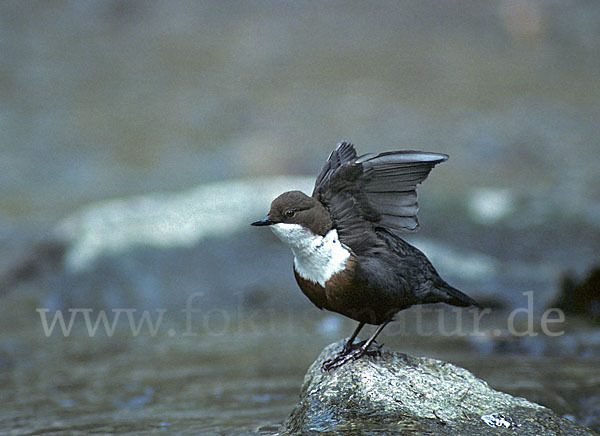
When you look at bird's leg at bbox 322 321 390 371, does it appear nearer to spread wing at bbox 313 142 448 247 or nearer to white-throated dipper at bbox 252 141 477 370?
white-throated dipper at bbox 252 141 477 370

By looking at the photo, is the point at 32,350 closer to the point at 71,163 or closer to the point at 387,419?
the point at 387,419

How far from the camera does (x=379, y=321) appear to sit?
4098 mm

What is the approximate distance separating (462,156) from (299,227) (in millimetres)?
8775

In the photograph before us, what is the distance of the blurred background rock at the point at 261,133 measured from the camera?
7.69 meters

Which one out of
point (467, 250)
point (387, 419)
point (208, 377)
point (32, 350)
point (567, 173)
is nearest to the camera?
point (387, 419)

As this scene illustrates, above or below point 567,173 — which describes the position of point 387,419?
below

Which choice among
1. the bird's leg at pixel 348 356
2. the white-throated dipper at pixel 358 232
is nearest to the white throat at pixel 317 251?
the white-throated dipper at pixel 358 232

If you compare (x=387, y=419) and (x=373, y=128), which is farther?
(x=373, y=128)

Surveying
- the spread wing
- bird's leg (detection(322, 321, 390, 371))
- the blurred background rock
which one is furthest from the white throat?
the blurred background rock

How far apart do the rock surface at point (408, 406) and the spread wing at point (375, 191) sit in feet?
2.27

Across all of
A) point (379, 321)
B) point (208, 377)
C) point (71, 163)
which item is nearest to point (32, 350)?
point (208, 377)

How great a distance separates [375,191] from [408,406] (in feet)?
3.28

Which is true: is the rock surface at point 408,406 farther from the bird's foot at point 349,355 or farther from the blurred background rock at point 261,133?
the blurred background rock at point 261,133

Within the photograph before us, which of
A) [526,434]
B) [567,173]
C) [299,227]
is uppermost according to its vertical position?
[567,173]
